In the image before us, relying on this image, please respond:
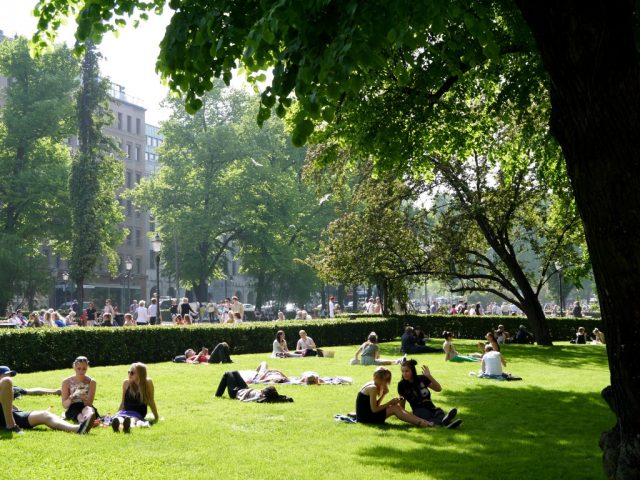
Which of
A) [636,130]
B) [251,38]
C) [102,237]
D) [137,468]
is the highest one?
[102,237]

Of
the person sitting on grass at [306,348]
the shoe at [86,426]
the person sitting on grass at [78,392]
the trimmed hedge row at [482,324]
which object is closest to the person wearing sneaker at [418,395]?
the shoe at [86,426]

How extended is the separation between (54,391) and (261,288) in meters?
49.3

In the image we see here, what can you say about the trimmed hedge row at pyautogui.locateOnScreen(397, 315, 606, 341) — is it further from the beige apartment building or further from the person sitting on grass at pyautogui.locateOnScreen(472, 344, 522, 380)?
the beige apartment building

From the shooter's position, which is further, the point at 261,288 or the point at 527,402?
the point at 261,288

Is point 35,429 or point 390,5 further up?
point 390,5

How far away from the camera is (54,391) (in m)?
16.1

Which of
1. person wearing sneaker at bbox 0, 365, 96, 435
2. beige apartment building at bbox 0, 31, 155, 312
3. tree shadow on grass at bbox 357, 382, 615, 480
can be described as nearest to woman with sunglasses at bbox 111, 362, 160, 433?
person wearing sneaker at bbox 0, 365, 96, 435

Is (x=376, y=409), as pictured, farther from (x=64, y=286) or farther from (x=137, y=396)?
(x=64, y=286)

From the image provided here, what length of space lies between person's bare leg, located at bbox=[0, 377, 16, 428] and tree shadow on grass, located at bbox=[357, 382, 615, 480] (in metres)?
5.26

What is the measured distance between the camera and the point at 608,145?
642 cm

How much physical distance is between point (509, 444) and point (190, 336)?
63.5ft

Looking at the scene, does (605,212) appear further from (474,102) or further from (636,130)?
(474,102)

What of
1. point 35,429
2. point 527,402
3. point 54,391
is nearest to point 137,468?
point 35,429

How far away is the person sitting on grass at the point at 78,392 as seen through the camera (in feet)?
42.4
